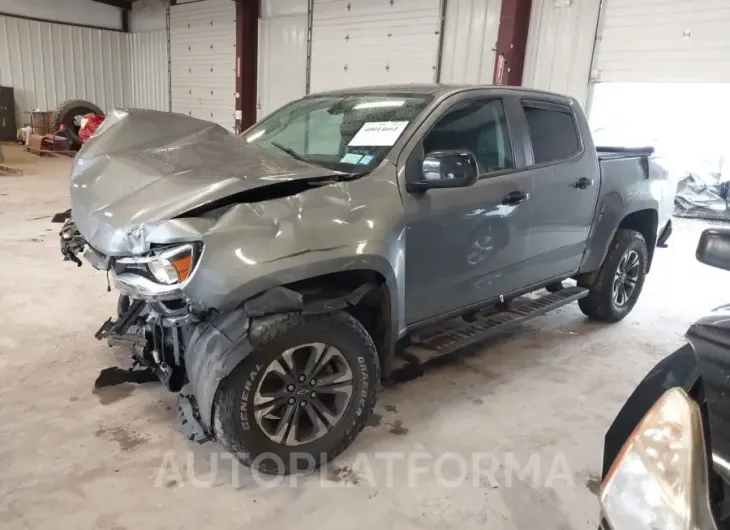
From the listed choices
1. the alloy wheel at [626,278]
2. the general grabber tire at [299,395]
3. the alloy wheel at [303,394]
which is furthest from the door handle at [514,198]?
the alloy wheel at [626,278]

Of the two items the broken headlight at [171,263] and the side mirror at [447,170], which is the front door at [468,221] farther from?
the broken headlight at [171,263]

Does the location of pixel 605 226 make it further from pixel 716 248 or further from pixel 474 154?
pixel 716 248

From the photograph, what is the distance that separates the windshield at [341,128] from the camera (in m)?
2.80

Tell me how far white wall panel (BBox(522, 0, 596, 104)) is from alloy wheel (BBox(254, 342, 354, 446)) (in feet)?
20.6

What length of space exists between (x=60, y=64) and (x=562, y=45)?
13.4 meters

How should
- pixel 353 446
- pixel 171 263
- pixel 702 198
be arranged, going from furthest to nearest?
pixel 702 198
pixel 353 446
pixel 171 263

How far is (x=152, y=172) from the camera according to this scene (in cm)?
249

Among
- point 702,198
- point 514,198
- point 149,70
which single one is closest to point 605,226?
point 514,198

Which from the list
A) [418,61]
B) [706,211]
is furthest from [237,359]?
[706,211]

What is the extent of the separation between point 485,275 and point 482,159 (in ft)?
2.05

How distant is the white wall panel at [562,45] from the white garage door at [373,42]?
1.49m

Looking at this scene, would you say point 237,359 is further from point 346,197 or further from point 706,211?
point 706,211

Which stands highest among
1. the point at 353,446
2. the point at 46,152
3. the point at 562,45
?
the point at 562,45

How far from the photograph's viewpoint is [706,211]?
27.8 feet
